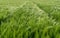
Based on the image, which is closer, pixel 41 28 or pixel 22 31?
pixel 22 31

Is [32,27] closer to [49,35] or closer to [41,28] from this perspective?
[41,28]

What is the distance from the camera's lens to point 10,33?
2.81m

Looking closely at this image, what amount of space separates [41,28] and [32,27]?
0.14 m

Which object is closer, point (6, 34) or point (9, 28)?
point (6, 34)

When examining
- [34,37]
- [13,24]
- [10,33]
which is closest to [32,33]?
[34,37]

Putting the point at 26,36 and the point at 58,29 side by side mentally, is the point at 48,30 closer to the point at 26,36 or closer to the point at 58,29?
the point at 58,29

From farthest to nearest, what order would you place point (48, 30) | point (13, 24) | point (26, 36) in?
point (13, 24) < point (48, 30) < point (26, 36)

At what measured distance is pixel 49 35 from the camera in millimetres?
2713

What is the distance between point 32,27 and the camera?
305cm

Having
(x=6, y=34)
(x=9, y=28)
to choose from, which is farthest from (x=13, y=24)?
(x=6, y=34)

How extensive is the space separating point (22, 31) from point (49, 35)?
1.23ft

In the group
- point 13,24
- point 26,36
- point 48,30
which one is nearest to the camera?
point 26,36

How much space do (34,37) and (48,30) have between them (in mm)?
263

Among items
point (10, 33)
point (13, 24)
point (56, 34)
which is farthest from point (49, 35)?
point (13, 24)
